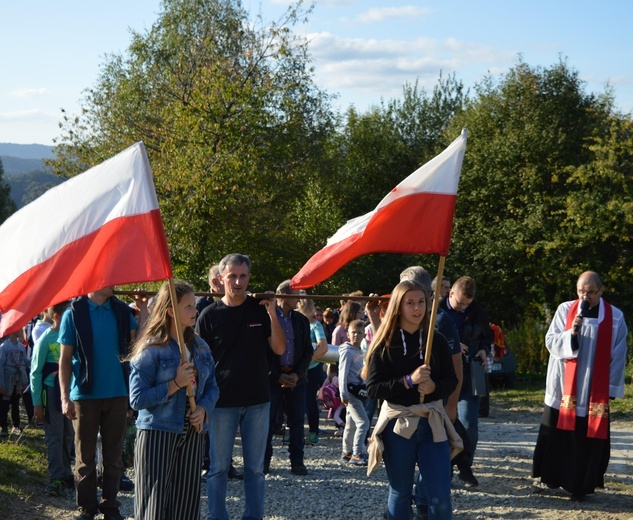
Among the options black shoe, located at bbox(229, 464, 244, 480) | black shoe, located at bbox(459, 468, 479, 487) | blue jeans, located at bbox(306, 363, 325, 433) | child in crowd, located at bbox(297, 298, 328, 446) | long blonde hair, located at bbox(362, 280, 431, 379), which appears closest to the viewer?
long blonde hair, located at bbox(362, 280, 431, 379)

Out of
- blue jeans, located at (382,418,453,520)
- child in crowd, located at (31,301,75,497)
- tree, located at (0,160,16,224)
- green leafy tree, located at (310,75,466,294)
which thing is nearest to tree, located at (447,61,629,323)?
green leafy tree, located at (310,75,466,294)

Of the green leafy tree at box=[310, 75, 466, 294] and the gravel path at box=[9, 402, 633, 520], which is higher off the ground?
the green leafy tree at box=[310, 75, 466, 294]

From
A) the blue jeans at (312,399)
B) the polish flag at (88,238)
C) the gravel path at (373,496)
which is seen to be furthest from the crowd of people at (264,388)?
the blue jeans at (312,399)

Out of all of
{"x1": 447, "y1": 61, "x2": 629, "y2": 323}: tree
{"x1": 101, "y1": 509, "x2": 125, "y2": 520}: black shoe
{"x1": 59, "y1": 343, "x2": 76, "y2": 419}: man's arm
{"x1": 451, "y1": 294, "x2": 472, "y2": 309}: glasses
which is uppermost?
{"x1": 447, "y1": 61, "x2": 629, "y2": 323}: tree

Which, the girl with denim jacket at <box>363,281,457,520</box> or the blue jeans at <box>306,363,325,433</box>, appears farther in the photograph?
the blue jeans at <box>306,363,325,433</box>

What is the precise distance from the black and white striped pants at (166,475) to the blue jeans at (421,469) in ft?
4.18

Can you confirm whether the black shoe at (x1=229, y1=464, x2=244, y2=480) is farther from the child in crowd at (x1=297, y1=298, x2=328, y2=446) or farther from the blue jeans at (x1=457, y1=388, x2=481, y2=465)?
the blue jeans at (x1=457, y1=388, x2=481, y2=465)

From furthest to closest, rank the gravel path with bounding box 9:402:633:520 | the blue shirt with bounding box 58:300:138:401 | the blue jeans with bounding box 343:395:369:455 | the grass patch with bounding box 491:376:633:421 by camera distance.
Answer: the grass patch with bounding box 491:376:633:421
the blue jeans with bounding box 343:395:369:455
the gravel path with bounding box 9:402:633:520
the blue shirt with bounding box 58:300:138:401

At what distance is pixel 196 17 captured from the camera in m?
40.2

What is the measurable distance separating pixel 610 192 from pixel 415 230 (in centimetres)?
2292

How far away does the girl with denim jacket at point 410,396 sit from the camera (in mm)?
5898

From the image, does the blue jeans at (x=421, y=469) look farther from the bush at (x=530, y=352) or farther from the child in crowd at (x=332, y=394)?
the bush at (x=530, y=352)

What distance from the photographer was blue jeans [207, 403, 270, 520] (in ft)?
21.8

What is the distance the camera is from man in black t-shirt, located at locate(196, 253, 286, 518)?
263 inches
